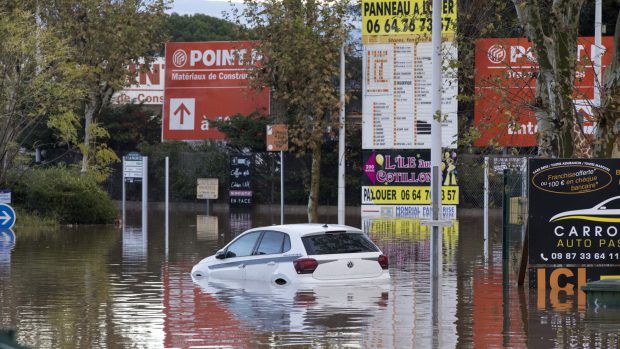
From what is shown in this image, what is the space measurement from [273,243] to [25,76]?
2107cm

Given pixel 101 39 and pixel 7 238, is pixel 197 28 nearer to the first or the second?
pixel 101 39

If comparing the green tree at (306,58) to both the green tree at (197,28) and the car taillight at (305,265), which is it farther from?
the green tree at (197,28)

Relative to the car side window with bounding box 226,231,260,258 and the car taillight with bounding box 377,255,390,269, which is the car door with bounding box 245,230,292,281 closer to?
the car side window with bounding box 226,231,260,258

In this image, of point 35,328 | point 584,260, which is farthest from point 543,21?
point 35,328

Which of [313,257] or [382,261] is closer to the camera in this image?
[313,257]

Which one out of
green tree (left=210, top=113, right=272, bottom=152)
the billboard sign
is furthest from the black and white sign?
green tree (left=210, top=113, right=272, bottom=152)

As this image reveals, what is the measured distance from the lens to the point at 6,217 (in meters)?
37.0

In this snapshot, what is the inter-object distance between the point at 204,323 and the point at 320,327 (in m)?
1.67

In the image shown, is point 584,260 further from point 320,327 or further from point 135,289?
point 135,289

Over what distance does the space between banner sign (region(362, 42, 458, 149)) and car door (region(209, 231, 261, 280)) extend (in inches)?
733

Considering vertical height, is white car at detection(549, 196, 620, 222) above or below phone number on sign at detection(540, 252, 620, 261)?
above

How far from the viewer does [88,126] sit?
4822cm

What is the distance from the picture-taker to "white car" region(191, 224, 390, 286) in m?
20.0

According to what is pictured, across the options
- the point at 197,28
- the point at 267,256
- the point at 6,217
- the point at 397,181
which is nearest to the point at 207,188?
the point at 397,181
